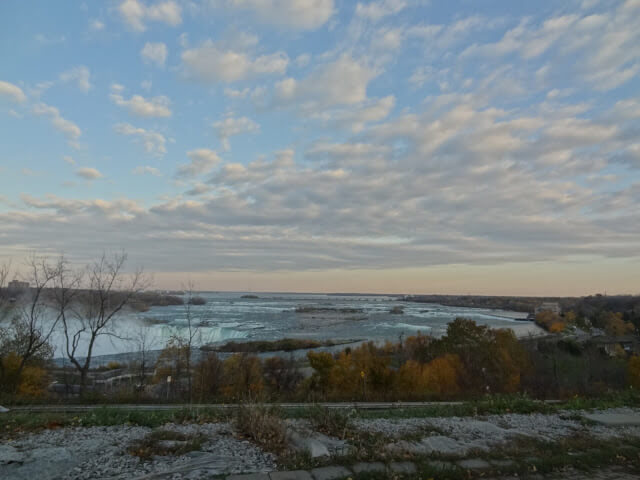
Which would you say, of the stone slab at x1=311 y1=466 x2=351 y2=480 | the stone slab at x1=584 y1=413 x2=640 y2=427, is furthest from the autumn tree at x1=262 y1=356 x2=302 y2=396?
the stone slab at x1=311 y1=466 x2=351 y2=480

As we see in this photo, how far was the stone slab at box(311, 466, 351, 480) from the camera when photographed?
441 centimetres

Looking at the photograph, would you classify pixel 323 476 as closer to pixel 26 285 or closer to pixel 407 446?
pixel 407 446

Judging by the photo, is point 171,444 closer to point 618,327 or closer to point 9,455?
point 9,455

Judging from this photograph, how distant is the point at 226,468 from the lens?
461cm

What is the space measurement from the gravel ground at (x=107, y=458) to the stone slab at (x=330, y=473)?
557mm

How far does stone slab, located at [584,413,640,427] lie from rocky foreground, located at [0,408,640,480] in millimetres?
89

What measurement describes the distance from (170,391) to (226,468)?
21.7 metres

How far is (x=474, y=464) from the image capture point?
16.6 feet

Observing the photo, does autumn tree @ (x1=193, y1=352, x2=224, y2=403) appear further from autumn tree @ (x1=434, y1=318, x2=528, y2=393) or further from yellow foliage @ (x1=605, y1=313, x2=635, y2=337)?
yellow foliage @ (x1=605, y1=313, x2=635, y2=337)

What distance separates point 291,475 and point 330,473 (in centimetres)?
45

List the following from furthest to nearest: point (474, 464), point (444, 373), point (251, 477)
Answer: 1. point (444, 373)
2. point (474, 464)
3. point (251, 477)

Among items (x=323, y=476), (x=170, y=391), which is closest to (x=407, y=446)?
(x=323, y=476)

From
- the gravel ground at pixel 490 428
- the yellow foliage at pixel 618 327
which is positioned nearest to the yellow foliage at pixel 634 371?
the yellow foliage at pixel 618 327

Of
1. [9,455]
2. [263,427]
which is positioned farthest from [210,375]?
[9,455]
